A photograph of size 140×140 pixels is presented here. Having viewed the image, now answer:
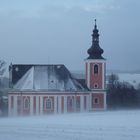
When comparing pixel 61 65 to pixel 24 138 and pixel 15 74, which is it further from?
pixel 24 138

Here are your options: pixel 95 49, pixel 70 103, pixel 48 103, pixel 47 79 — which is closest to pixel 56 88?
pixel 47 79

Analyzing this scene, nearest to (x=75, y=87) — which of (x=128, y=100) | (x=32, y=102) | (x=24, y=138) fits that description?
(x=32, y=102)

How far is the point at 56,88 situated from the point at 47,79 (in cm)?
156

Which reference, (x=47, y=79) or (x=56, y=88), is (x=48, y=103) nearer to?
(x=56, y=88)

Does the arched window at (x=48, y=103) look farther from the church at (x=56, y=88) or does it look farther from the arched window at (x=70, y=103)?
the arched window at (x=70, y=103)

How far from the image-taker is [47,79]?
52.2 metres

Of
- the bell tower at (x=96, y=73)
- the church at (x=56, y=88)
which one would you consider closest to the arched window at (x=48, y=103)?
the church at (x=56, y=88)

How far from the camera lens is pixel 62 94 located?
5122 cm

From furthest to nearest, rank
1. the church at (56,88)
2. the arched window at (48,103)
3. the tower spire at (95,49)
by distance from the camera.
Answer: the tower spire at (95,49), the arched window at (48,103), the church at (56,88)

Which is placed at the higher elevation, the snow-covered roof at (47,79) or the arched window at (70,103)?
the snow-covered roof at (47,79)

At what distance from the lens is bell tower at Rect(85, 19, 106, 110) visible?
5284 centimetres

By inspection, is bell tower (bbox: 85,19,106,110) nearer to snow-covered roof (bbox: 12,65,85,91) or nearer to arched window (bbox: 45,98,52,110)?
snow-covered roof (bbox: 12,65,85,91)

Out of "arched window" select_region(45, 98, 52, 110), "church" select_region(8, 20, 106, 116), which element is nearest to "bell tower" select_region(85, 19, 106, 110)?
"church" select_region(8, 20, 106, 116)

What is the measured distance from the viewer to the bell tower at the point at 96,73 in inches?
2080
